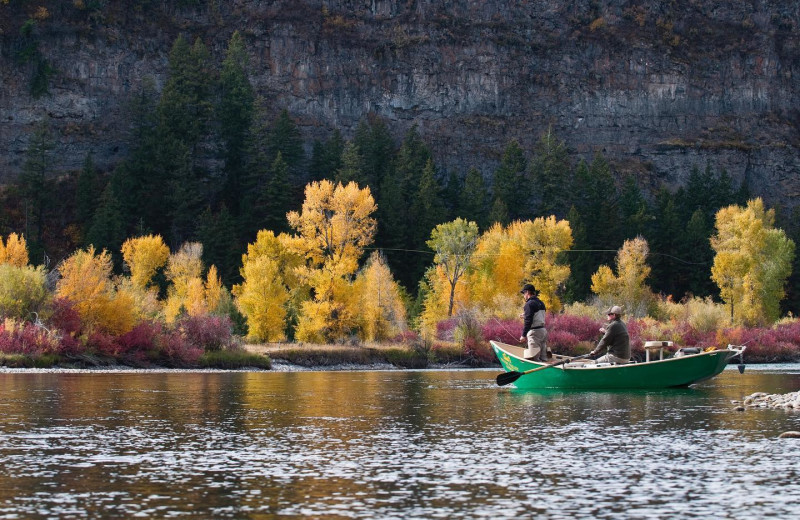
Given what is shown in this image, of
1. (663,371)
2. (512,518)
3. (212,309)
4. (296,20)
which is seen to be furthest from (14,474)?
(296,20)

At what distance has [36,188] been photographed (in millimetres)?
107938

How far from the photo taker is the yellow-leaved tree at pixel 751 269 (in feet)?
288

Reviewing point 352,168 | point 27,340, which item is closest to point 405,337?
point 27,340

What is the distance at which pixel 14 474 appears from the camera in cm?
1836

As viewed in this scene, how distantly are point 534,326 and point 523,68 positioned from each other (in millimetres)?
115056

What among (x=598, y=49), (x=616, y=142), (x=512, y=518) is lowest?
(x=512, y=518)

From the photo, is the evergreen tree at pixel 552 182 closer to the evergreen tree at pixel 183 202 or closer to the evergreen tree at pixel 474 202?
the evergreen tree at pixel 474 202

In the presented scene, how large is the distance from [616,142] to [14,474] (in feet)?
452

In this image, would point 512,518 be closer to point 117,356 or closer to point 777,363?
point 117,356

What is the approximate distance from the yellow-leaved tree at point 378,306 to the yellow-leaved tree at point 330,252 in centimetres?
112

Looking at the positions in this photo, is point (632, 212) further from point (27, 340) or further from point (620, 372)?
point (620, 372)

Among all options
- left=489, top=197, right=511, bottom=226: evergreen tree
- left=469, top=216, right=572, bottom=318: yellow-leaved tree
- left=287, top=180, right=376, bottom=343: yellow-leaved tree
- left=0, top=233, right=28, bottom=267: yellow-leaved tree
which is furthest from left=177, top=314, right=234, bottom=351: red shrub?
left=489, top=197, right=511, bottom=226: evergreen tree

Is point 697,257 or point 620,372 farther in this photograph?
point 697,257

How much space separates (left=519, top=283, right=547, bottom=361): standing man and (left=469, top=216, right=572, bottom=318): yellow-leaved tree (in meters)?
41.0
